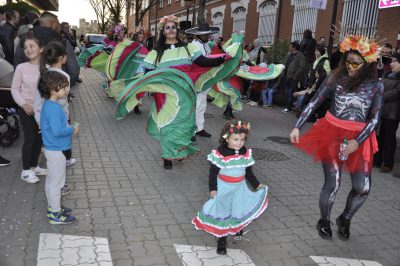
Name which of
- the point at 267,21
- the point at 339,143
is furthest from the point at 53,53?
the point at 267,21

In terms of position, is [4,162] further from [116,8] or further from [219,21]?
[116,8]

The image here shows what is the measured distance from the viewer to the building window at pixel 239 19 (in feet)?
77.3

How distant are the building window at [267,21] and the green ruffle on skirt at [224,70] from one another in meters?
13.3

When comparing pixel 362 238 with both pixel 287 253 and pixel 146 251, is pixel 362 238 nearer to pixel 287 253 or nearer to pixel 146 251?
pixel 287 253

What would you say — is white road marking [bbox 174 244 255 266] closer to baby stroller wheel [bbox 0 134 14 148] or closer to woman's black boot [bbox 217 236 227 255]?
woman's black boot [bbox 217 236 227 255]

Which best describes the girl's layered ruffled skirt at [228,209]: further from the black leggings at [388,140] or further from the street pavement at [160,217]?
the black leggings at [388,140]

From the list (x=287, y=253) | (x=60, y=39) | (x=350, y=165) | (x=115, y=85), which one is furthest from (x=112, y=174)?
(x=115, y=85)

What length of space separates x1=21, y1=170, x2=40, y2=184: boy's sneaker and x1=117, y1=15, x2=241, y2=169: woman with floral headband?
1.69 meters

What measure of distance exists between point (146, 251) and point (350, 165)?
204cm

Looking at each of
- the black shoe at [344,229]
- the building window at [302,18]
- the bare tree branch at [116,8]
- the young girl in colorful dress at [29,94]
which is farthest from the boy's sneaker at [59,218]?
the bare tree branch at [116,8]

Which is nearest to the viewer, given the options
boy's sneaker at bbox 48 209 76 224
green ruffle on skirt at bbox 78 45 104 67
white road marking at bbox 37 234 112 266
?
white road marking at bbox 37 234 112 266

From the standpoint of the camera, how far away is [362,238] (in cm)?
419

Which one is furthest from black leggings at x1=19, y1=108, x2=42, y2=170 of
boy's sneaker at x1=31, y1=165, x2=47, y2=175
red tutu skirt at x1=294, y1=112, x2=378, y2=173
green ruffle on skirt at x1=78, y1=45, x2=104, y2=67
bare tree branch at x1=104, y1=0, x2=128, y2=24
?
bare tree branch at x1=104, y1=0, x2=128, y2=24

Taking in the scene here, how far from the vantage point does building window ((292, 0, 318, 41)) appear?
1722 cm
